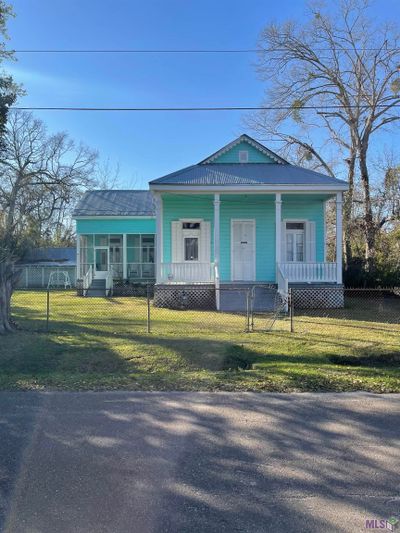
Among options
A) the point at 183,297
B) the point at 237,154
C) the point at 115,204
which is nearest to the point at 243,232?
the point at 237,154

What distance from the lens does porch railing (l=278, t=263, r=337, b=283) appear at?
1697cm

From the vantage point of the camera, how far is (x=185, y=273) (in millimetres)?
17328

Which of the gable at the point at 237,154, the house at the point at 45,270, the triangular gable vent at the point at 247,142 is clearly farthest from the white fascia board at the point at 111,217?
the gable at the point at 237,154

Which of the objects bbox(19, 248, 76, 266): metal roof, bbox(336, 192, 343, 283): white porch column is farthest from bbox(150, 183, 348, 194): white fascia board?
bbox(19, 248, 76, 266): metal roof

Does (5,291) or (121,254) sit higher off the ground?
(121,254)

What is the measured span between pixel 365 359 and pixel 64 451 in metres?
6.13

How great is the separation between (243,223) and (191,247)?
2415mm

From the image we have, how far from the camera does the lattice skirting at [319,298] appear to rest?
16594 mm

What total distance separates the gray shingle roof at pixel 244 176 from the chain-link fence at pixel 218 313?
157 inches

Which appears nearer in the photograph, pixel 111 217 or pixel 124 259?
pixel 111 217

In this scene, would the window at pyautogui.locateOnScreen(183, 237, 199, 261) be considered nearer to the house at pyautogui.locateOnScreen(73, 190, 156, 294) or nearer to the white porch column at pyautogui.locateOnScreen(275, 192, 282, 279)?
the white porch column at pyautogui.locateOnScreen(275, 192, 282, 279)

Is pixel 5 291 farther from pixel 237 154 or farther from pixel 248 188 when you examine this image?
pixel 237 154

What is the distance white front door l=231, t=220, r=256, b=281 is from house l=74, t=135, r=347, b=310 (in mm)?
42

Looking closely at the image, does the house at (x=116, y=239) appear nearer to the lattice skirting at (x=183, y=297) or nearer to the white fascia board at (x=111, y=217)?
the white fascia board at (x=111, y=217)
